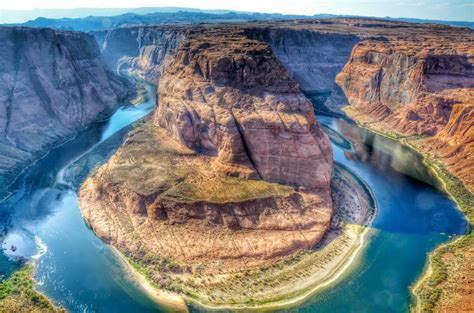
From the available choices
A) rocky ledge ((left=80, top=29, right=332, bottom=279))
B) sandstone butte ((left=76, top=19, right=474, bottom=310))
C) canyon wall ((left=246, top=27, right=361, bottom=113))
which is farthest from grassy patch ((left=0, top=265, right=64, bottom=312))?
canyon wall ((left=246, top=27, right=361, bottom=113))

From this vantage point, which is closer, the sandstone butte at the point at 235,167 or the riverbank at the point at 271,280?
the riverbank at the point at 271,280

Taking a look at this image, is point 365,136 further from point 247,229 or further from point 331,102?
point 247,229

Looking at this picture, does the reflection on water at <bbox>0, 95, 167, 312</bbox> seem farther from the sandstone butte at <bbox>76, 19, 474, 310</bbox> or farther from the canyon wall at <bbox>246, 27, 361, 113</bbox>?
the canyon wall at <bbox>246, 27, 361, 113</bbox>

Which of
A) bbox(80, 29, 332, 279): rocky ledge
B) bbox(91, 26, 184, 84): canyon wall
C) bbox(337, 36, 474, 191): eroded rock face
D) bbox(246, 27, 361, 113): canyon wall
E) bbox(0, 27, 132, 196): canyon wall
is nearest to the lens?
bbox(80, 29, 332, 279): rocky ledge

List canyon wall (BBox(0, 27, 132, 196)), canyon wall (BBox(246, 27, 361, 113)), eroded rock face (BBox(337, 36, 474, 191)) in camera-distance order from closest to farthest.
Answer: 1. eroded rock face (BBox(337, 36, 474, 191))
2. canyon wall (BBox(0, 27, 132, 196))
3. canyon wall (BBox(246, 27, 361, 113))

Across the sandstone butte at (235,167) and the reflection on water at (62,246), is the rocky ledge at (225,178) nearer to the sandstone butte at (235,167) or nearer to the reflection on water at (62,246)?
the sandstone butte at (235,167)

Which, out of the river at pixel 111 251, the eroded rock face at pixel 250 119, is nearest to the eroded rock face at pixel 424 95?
the river at pixel 111 251

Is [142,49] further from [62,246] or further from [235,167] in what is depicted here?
[62,246]
